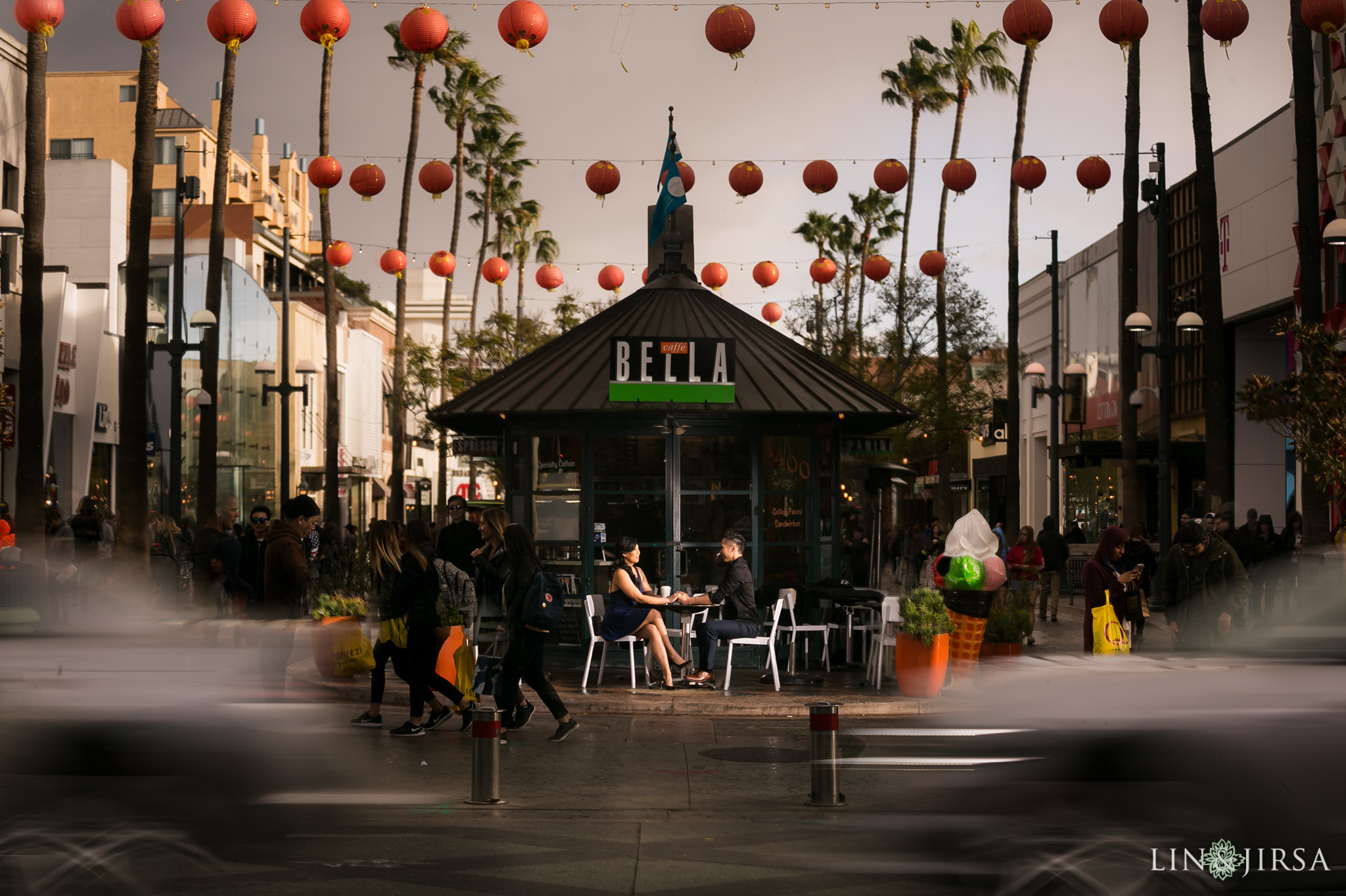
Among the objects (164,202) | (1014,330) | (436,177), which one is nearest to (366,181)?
(436,177)

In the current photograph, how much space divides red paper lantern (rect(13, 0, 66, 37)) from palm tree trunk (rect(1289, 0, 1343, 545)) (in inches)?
674

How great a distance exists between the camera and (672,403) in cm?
1462

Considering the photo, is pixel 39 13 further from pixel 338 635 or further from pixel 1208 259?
pixel 1208 259

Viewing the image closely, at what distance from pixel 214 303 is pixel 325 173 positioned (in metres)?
9.11

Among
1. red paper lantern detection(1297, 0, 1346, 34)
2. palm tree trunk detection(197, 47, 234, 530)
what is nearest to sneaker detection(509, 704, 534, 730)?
red paper lantern detection(1297, 0, 1346, 34)

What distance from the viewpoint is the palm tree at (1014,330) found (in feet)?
105

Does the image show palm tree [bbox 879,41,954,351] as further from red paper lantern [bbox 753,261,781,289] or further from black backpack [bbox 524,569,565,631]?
black backpack [bbox 524,569,565,631]

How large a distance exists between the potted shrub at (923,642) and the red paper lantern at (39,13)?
11429 mm

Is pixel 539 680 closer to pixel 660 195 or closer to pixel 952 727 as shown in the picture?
pixel 952 727

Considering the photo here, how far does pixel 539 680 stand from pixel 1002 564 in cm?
583

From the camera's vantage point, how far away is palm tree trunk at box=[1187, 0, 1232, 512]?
22.0 m

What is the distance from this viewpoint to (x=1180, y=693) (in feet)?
19.1

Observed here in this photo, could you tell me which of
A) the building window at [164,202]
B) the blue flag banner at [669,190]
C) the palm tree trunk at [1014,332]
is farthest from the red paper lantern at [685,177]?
the building window at [164,202]

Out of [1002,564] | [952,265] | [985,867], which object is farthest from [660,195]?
[952,265]
